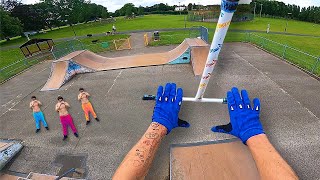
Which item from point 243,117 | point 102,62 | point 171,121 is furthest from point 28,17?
point 243,117

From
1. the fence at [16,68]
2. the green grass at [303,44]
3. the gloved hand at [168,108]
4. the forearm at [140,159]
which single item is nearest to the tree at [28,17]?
the fence at [16,68]

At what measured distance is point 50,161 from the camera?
6.10m

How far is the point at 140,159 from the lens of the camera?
3.71m

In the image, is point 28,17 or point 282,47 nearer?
point 282,47

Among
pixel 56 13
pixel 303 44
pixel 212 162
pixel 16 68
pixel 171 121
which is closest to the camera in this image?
pixel 212 162

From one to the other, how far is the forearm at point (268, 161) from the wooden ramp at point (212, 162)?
94 centimetres

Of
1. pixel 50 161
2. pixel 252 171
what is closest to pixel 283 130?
pixel 252 171

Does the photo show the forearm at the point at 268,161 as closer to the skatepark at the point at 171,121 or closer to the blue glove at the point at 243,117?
the skatepark at the point at 171,121

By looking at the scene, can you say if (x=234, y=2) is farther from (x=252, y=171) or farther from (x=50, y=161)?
(x=50, y=161)

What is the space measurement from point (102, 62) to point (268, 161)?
13347 mm

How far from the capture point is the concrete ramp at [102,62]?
11945 millimetres

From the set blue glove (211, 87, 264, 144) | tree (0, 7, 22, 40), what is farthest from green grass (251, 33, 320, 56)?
tree (0, 7, 22, 40)

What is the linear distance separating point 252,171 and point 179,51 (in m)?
10.4

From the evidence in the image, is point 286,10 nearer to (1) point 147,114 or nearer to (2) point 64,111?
(1) point 147,114
